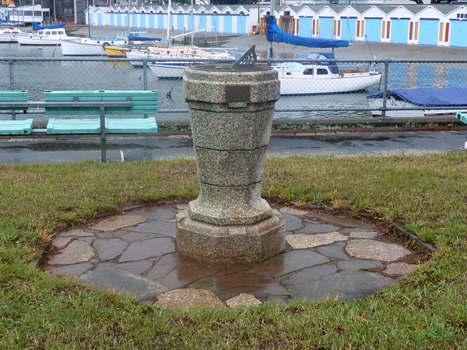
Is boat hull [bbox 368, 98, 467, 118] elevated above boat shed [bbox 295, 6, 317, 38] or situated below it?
below

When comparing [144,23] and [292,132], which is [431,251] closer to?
[292,132]

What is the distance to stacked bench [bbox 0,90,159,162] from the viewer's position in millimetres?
9336

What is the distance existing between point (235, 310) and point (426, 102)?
35.7 ft

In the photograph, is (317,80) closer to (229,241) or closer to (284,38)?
(284,38)

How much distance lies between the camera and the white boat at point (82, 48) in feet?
183

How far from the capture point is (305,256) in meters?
5.68

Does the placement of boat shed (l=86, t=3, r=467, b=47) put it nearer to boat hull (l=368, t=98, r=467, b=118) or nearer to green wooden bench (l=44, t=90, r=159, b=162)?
boat hull (l=368, t=98, r=467, b=118)

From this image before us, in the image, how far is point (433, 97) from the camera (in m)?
14.3

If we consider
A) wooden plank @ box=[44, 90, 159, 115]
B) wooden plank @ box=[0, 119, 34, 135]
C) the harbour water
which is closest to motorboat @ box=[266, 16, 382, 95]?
the harbour water

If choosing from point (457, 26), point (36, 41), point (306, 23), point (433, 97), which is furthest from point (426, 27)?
point (433, 97)

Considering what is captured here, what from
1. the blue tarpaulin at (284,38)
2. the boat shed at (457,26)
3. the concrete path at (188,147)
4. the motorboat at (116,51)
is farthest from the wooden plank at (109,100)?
the boat shed at (457,26)

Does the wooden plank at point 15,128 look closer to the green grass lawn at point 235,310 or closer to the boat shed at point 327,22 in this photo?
the green grass lawn at point 235,310

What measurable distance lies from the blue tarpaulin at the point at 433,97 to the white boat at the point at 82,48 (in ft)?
144

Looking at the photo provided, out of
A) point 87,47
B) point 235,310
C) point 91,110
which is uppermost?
point 91,110
